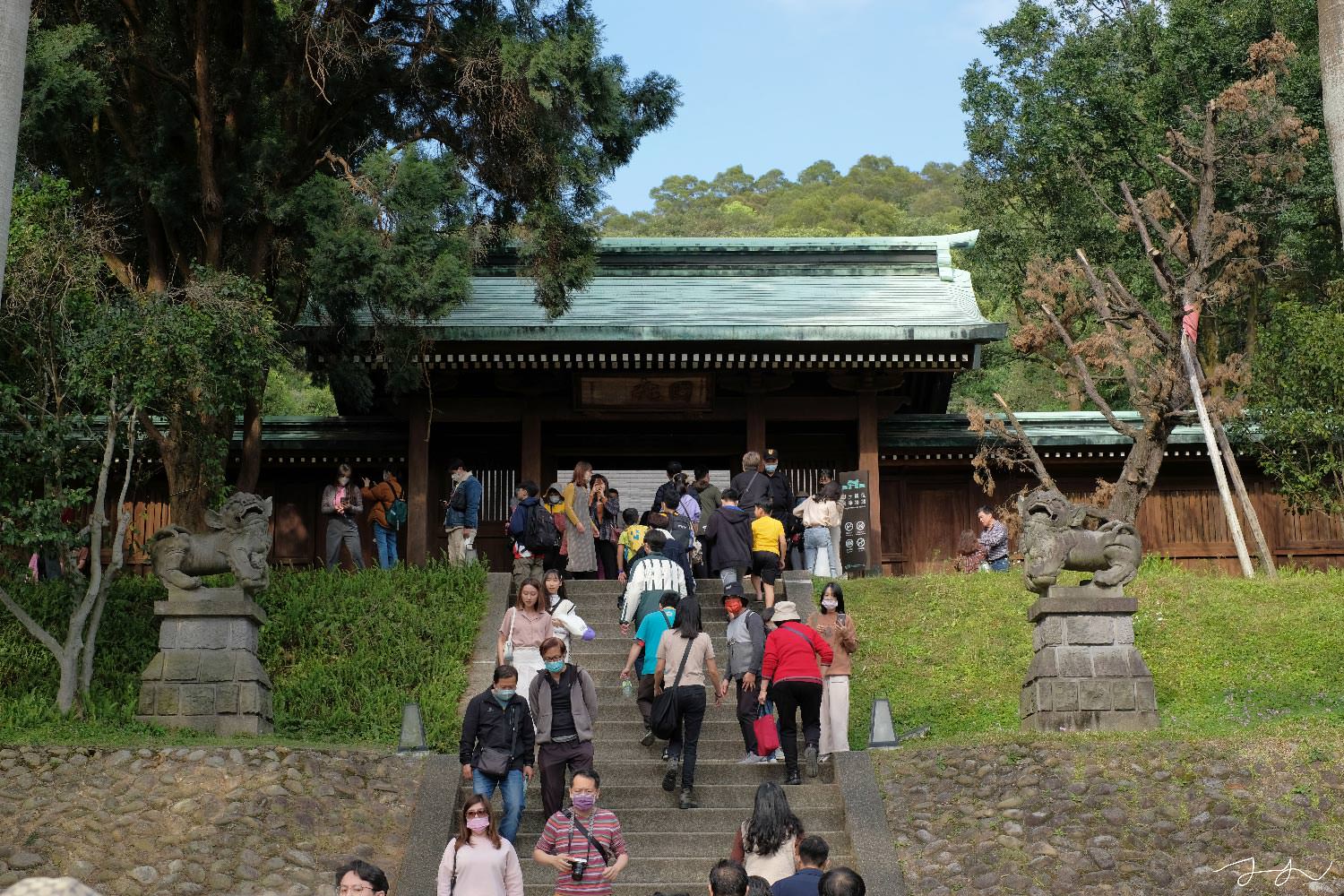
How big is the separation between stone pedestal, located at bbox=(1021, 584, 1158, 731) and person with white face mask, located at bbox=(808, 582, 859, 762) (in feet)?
6.27

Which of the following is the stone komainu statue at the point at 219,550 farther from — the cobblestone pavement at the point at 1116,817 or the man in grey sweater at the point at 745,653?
the cobblestone pavement at the point at 1116,817

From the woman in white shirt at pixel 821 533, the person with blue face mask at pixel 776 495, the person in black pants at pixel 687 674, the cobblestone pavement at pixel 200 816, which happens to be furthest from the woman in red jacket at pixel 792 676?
the woman in white shirt at pixel 821 533

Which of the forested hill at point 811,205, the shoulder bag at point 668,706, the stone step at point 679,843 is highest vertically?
the forested hill at point 811,205

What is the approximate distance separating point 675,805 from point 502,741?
225 centimetres

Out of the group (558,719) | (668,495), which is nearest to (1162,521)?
(668,495)

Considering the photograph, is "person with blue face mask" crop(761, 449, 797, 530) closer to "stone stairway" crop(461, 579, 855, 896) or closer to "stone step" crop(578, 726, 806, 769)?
"stone stairway" crop(461, 579, 855, 896)

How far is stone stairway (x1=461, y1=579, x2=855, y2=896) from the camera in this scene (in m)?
11.1

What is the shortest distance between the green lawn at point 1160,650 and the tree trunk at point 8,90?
27.4 feet

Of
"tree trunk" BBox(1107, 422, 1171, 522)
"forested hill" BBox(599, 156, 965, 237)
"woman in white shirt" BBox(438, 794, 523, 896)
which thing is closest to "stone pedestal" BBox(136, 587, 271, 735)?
"woman in white shirt" BBox(438, 794, 523, 896)

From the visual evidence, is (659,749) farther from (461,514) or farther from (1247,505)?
(1247,505)

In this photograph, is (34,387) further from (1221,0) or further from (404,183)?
(1221,0)

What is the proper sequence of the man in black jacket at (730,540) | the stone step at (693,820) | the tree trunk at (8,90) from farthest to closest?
the man in black jacket at (730,540)
the stone step at (693,820)
the tree trunk at (8,90)

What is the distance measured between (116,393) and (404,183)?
407 cm

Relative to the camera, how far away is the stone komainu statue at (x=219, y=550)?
44.4 ft
